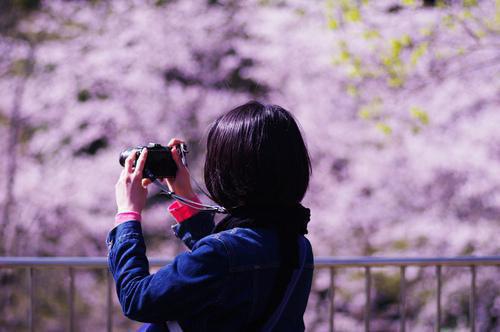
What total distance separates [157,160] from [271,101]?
7.01 meters

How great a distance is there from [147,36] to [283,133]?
7368 mm

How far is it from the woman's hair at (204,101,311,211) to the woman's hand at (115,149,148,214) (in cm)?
15

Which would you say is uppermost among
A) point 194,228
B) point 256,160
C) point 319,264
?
point 256,160

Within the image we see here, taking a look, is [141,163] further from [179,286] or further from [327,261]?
[327,261]

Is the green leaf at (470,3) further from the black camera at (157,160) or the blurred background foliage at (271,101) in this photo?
the black camera at (157,160)

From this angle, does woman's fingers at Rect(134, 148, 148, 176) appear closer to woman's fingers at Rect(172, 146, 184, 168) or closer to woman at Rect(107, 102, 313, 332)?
woman at Rect(107, 102, 313, 332)

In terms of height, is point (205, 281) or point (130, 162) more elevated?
point (130, 162)

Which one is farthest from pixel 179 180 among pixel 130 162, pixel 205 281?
pixel 205 281

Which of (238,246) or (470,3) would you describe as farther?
(470,3)

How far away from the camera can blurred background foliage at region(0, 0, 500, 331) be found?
24.0 feet

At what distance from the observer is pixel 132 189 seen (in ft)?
5.34

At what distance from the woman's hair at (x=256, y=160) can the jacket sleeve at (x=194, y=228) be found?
0.85 feet

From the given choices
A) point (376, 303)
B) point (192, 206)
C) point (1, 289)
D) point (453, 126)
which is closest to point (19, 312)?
point (1, 289)

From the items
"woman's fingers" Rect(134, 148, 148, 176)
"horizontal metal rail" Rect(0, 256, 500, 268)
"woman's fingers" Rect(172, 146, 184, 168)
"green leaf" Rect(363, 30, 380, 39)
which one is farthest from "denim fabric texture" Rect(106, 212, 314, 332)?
"green leaf" Rect(363, 30, 380, 39)
